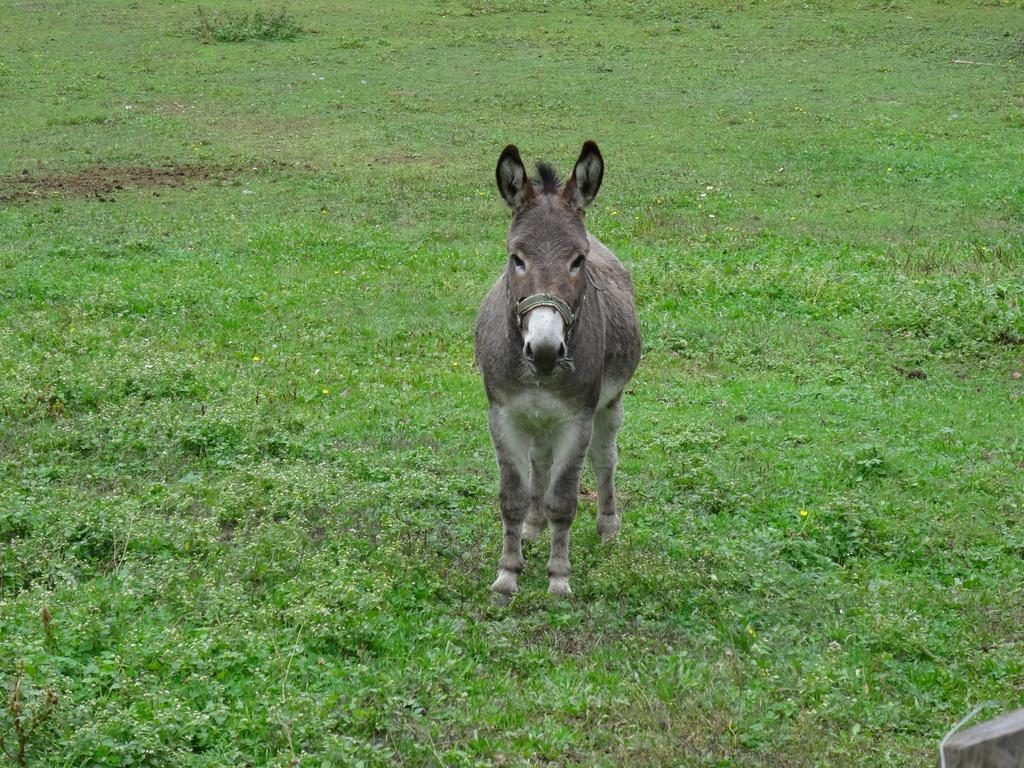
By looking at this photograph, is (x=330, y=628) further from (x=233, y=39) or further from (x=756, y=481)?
(x=233, y=39)

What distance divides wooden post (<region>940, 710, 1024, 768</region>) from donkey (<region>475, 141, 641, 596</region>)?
152 inches

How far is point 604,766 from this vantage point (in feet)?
15.5

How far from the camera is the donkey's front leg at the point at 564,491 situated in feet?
21.5

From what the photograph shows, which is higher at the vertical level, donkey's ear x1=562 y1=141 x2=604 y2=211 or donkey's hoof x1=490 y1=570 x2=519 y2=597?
donkey's ear x1=562 y1=141 x2=604 y2=211

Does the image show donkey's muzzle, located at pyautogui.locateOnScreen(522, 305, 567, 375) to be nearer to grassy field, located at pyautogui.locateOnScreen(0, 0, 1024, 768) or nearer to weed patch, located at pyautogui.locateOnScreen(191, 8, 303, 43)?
grassy field, located at pyautogui.locateOnScreen(0, 0, 1024, 768)

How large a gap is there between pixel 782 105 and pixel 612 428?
18533mm

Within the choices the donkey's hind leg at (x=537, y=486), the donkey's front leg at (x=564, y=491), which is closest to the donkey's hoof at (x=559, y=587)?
the donkey's front leg at (x=564, y=491)

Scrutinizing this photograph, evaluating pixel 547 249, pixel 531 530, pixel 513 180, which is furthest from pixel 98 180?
pixel 547 249

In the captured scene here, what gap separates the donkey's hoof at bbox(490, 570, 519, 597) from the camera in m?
6.55

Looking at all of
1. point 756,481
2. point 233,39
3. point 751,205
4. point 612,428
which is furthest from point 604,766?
point 233,39

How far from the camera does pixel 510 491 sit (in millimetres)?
6594

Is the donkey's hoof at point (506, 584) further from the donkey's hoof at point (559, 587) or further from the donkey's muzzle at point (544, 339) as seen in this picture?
the donkey's muzzle at point (544, 339)

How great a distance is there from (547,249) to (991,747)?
446 centimetres

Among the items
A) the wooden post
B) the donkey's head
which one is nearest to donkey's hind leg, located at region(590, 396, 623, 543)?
the donkey's head
